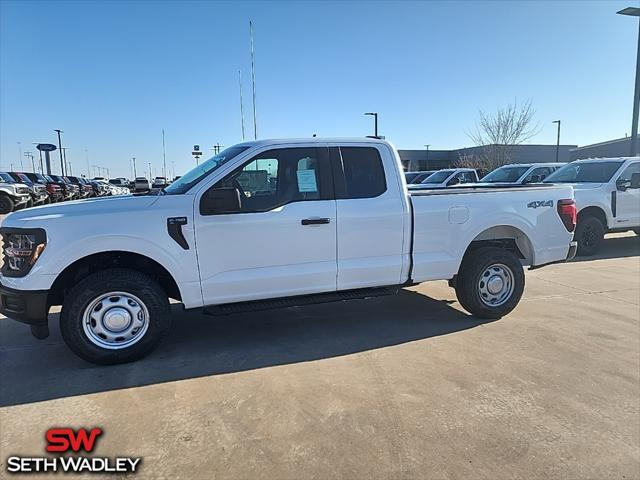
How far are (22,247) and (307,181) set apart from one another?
2.55 metres

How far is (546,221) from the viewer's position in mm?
5340

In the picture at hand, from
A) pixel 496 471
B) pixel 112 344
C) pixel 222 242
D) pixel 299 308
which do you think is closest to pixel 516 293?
pixel 299 308

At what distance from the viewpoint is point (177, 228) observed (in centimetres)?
390

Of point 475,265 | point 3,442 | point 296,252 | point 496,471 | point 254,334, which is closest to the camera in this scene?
point 496,471

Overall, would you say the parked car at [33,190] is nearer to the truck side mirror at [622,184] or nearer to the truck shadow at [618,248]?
the truck shadow at [618,248]

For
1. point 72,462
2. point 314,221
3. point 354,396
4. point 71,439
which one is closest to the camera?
point 72,462

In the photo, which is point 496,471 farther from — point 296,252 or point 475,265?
point 475,265

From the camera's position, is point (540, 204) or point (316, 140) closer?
point (316, 140)

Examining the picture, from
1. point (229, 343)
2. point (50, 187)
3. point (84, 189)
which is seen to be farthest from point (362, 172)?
point (84, 189)

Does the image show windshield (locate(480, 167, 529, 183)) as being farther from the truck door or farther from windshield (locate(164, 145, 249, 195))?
windshield (locate(164, 145, 249, 195))

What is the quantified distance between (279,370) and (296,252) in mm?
1120

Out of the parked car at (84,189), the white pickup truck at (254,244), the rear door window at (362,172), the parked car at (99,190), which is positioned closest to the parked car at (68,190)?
the parked car at (84,189)

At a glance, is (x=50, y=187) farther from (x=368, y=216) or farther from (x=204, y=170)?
(x=368, y=216)

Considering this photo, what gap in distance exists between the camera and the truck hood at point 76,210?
12.1ft
